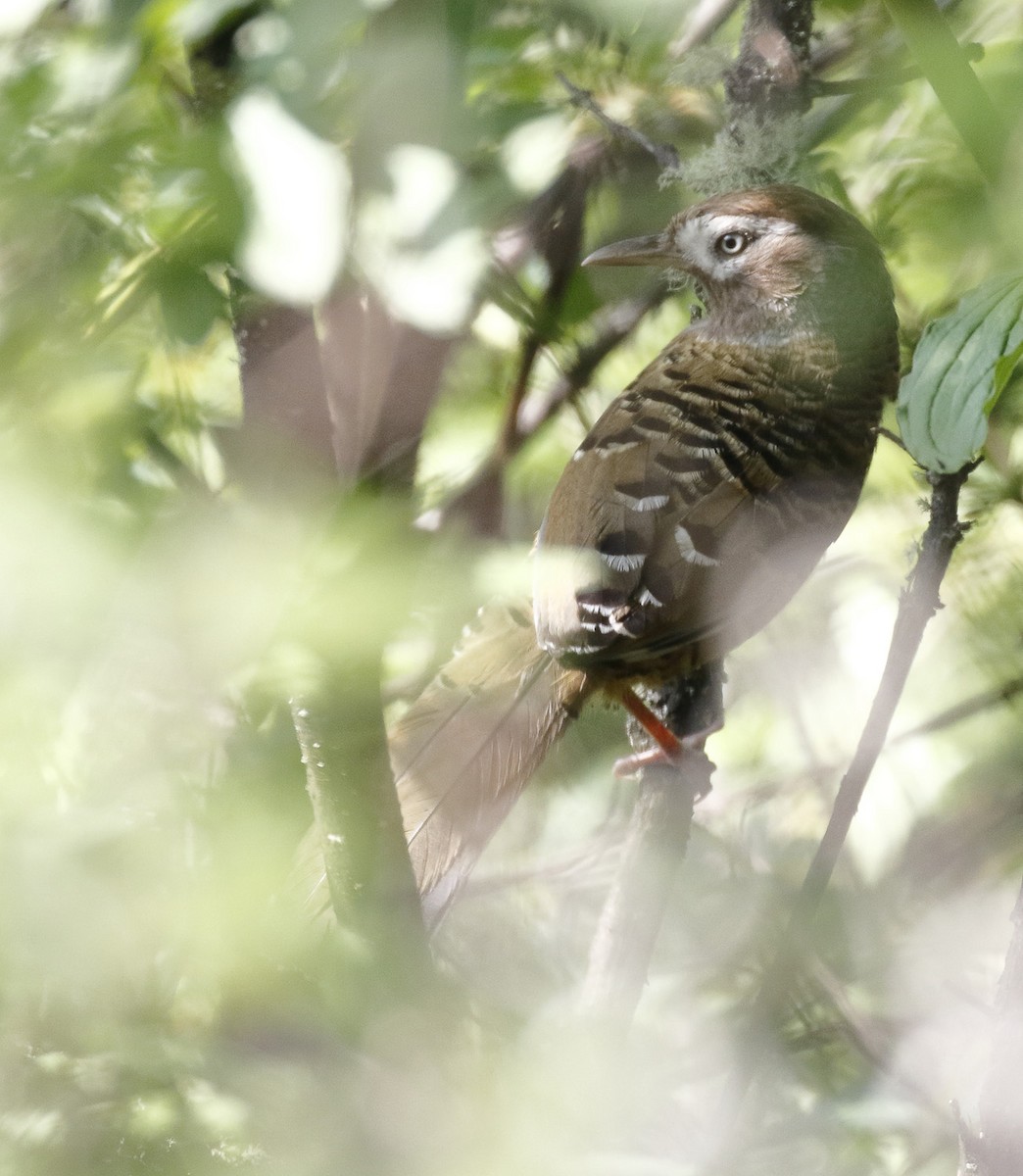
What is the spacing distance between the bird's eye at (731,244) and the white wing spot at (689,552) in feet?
1.83

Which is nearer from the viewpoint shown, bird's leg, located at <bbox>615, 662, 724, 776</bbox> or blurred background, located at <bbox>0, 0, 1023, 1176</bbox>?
blurred background, located at <bbox>0, 0, 1023, 1176</bbox>

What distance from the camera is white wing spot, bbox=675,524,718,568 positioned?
5.76 feet

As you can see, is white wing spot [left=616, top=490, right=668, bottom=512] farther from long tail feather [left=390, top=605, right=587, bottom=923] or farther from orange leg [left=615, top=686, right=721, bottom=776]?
orange leg [left=615, top=686, right=721, bottom=776]

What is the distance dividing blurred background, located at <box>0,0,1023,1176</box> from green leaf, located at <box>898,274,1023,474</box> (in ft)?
0.24

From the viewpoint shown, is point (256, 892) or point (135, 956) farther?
point (135, 956)

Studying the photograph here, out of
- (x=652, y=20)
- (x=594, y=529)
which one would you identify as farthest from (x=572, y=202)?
(x=652, y=20)

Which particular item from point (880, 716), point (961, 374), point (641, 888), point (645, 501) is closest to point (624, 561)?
point (645, 501)

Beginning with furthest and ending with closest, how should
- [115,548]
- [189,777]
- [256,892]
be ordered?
1. [189,777]
2. [256,892]
3. [115,548]

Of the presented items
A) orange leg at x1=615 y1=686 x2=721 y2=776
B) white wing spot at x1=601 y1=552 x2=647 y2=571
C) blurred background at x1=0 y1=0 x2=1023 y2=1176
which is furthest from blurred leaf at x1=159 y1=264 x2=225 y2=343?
orange leg at x1=615 y1=686 x2=721 y2=776

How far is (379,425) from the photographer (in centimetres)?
118

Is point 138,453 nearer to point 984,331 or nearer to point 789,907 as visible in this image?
point 984,331

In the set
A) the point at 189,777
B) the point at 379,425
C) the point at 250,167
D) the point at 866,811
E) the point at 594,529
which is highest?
the point at 250,167

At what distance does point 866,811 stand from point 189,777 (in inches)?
52.3

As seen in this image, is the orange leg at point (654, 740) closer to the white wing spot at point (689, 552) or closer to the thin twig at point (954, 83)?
the white wing spot at point (689, 552)
